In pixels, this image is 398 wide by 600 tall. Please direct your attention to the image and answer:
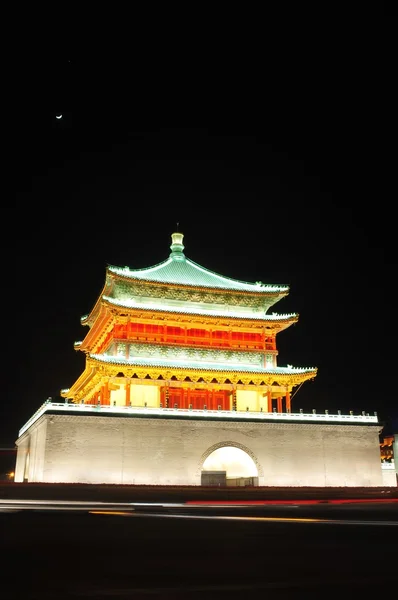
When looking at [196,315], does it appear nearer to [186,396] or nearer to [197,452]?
[186,396]

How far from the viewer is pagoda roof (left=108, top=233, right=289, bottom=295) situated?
119 ft

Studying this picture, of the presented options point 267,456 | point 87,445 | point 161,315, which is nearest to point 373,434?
point 267,456

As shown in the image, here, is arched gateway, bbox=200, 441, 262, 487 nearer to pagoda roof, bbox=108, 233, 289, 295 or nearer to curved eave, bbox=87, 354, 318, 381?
curved eave, bbox=87, 354, 318, 381

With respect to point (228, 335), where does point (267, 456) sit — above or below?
below

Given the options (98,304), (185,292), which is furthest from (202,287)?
(98,304)

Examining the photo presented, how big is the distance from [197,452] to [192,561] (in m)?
24.3

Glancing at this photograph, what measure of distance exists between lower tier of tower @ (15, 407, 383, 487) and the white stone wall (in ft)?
0.16

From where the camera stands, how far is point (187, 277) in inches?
1502

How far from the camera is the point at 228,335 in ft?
121

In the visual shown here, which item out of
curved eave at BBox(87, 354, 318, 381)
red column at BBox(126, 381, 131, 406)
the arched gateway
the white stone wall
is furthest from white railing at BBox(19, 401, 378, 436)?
curved eave at BBox(87, 354, 318, 381)

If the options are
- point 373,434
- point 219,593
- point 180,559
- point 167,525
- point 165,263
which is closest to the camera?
point 219,593

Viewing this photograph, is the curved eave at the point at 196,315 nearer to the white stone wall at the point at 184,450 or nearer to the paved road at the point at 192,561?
the white stone wall at the point at 184,450

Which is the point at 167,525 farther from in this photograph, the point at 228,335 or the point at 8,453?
the point at 8,453

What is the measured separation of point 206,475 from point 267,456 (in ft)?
13.4
